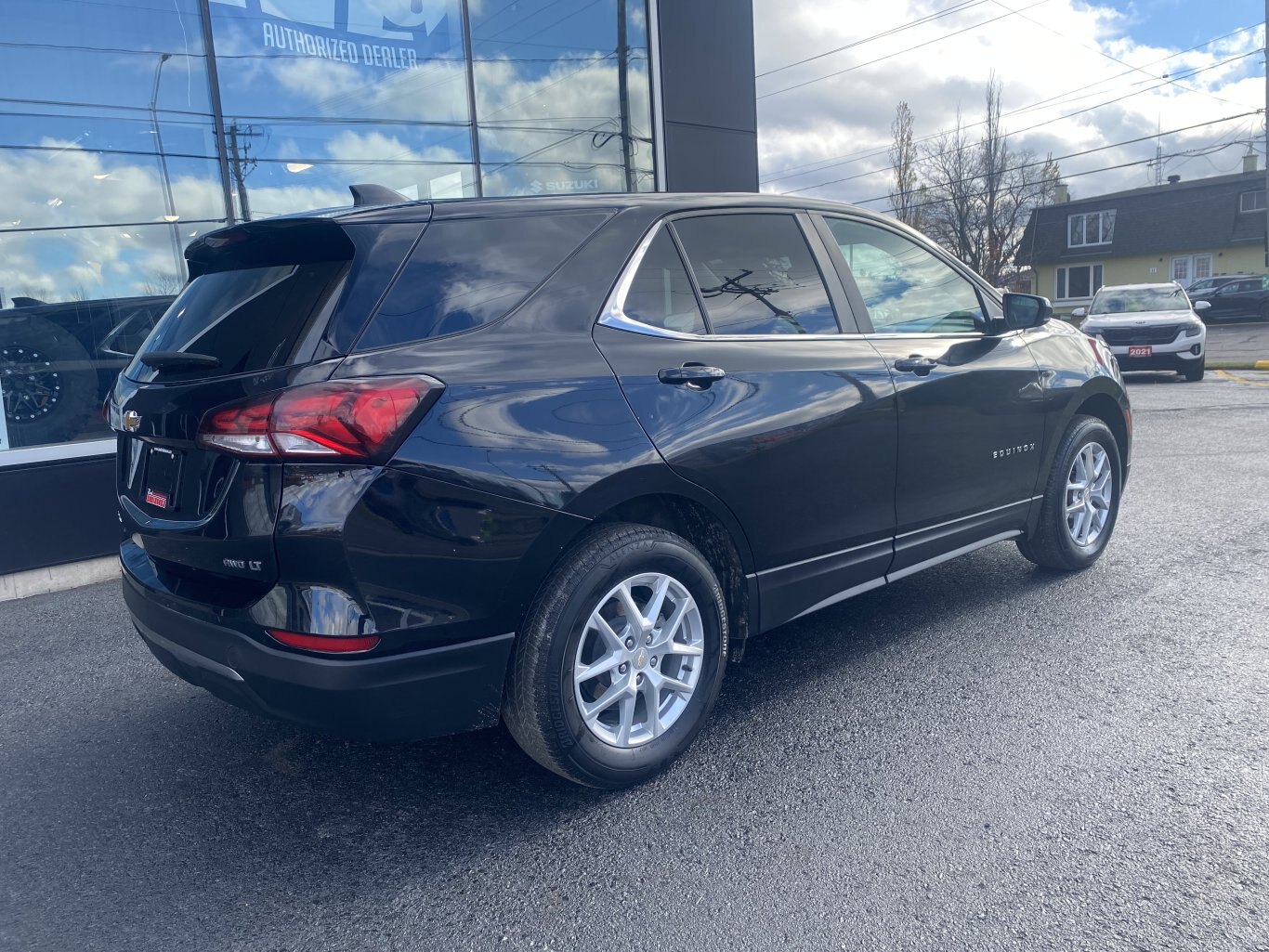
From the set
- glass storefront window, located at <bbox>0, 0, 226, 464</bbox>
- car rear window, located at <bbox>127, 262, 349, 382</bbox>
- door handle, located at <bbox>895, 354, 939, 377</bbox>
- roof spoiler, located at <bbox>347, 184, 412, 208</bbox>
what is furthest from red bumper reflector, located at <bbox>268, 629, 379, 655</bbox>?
glass storefront window, located at <bbox>0, 0, 226, 464</bbox>

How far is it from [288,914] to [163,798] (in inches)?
34.5

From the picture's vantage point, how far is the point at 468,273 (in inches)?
105

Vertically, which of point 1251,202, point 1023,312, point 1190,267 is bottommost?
point 1190,267

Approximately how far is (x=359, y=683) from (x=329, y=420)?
649mm

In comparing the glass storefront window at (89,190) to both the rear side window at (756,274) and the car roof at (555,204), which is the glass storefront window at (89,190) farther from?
the rear side window at (756,274)

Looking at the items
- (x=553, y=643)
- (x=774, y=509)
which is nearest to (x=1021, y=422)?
(x=774, y=509)

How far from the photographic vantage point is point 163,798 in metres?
2.97

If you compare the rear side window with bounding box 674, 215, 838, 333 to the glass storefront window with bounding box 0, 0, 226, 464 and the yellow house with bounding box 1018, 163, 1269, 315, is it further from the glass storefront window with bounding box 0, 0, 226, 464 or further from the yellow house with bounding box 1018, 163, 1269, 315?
the yellow house with bounding box 1018, 163, 1269, 315

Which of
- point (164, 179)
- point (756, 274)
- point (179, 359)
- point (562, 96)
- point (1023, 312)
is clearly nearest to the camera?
point (179, 359)

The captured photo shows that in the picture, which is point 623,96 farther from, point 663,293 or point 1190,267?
point 1190,267

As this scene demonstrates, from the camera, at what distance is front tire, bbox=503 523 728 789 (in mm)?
2621

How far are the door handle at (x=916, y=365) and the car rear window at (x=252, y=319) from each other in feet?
6.85

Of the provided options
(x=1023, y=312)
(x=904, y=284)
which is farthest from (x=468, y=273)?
(x=1023, y=312)

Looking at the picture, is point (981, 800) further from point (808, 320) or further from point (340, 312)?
point (340, 312)
